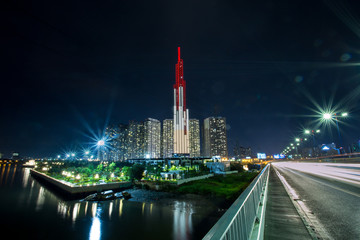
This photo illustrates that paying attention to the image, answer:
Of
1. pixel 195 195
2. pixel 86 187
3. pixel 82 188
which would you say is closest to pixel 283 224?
pixel 195 195

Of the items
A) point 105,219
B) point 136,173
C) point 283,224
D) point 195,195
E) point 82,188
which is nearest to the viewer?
point 283,224

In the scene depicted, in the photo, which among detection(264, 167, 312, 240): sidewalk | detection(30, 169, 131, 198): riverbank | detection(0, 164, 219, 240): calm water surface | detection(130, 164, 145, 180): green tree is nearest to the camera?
detection(264, 167, 312, 240): sidewalk

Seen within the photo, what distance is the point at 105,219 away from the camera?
35188mm

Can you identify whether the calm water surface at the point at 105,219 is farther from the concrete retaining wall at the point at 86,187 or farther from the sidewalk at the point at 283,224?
the sidewalk at the point at 283,224

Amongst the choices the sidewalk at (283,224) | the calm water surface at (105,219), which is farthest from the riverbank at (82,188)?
the sidewalk at (283,224)

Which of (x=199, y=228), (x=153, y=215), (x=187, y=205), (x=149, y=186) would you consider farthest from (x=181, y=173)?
(x=199, y=228)

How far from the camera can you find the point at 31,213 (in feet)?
127

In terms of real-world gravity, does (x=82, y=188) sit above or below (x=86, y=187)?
below

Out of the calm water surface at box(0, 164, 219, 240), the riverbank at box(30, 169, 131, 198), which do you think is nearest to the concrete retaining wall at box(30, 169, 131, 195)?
the riverbank at box(30, 169, 131, 198)

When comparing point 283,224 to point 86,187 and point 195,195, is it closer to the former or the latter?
point 195,195

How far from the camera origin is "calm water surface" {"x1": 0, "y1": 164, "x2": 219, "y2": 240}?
1157 inches

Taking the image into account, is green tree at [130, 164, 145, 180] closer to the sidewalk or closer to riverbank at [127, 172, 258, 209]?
riverbank at [127, 172, 258, 209]

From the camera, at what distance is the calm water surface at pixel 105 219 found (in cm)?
2940

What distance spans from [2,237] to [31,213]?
38.4ft
